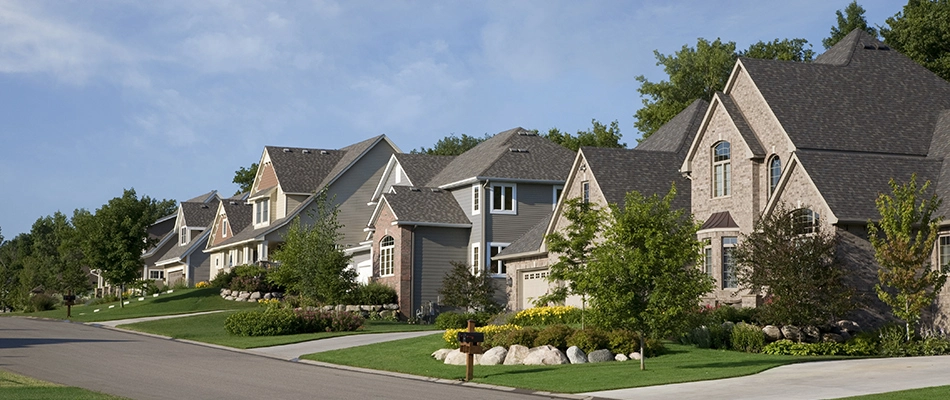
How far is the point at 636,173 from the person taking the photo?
38781mm

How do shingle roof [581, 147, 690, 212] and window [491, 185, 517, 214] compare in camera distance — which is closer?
shingle roof [581, 147, 690, 212]

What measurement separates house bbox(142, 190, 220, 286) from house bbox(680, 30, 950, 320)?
44276 millimetres

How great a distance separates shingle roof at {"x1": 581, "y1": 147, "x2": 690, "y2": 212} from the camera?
37.7m

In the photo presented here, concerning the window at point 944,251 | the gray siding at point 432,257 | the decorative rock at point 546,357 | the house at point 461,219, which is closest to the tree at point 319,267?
the house at point 461,219

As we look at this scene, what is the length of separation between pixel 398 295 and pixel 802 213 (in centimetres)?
2259

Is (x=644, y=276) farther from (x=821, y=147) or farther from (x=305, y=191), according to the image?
(x=305, y=191)

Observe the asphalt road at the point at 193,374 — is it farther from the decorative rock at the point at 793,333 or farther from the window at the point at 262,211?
the window at the point at 262,211

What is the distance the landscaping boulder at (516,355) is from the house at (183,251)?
47.4 m

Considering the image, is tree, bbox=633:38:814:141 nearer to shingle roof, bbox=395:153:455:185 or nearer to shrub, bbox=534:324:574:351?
shingle roof, bbox=395:153:455:185

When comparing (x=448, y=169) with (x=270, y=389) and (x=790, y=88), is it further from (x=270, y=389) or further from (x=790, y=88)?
(x=270, y=389)

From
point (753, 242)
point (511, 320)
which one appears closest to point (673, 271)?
point (753, 242)

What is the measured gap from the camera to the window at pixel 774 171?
3272 cm

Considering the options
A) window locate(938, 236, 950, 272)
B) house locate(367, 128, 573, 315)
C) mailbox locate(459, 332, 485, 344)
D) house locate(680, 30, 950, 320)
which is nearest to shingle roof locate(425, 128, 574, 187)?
house locate(367, 128, 573, 315)

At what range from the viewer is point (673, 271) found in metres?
23.0
